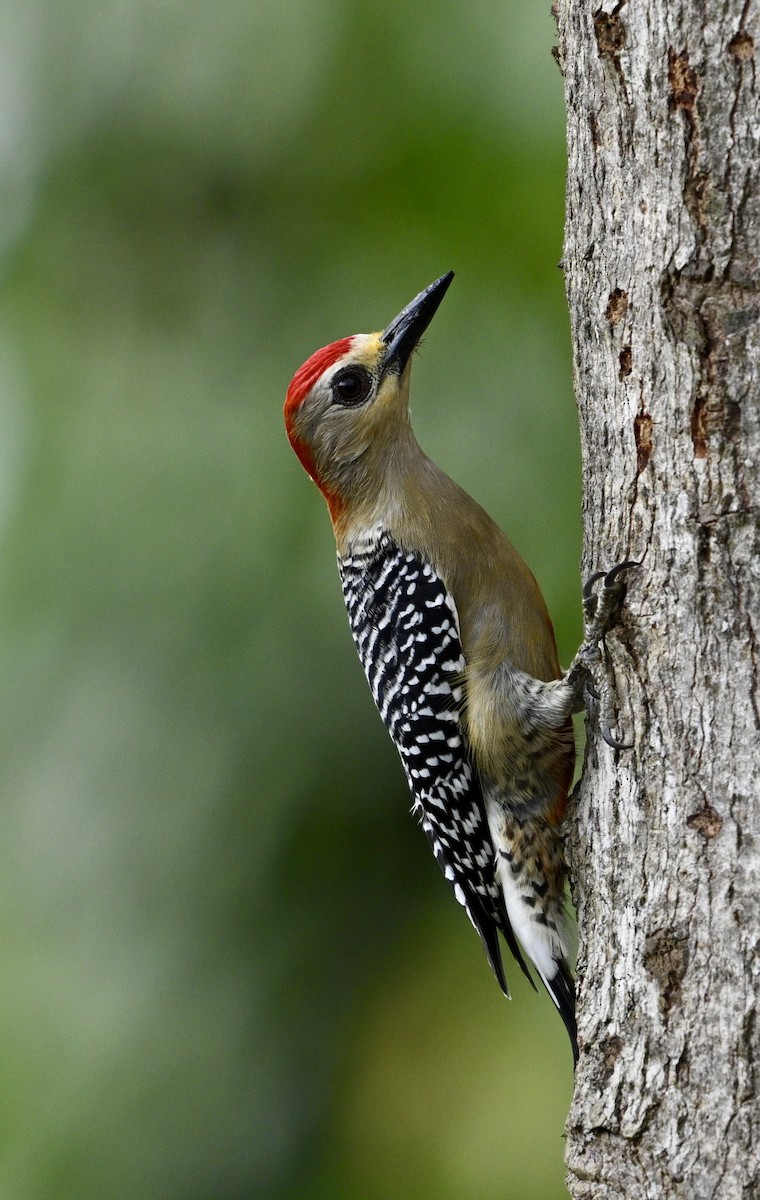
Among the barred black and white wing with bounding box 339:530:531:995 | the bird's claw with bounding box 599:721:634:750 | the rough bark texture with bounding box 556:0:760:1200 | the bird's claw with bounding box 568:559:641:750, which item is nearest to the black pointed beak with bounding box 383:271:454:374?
the barred black and white wing with bounding box 339:530:531:995

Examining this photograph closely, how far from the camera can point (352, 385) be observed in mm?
4168

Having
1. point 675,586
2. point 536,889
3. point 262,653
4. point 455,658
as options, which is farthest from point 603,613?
point 262,653

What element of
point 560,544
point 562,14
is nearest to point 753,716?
point 562,14

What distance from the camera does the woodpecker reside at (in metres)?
3.58

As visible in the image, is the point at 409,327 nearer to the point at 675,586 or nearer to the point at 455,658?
the point at 455,658

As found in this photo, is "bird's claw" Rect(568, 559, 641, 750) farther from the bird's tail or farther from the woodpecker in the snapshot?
the bird's tail

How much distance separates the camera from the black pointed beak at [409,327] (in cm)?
406

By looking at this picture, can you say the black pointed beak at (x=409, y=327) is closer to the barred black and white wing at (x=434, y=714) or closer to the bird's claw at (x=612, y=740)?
the barred black and white wing at (x=434, y=714)

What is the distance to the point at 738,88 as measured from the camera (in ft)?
7.70

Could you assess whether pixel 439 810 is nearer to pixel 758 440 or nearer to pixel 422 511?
pixel 422 511

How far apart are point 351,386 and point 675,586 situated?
6.30 feet

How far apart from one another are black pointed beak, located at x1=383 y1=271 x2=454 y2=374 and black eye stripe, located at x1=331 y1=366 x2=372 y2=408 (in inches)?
3.3

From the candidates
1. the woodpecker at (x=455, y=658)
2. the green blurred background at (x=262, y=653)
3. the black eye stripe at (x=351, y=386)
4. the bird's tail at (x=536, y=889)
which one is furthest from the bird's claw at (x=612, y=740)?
the green blurred background at (x=262, y=653)

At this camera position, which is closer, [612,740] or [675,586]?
[675,586]
